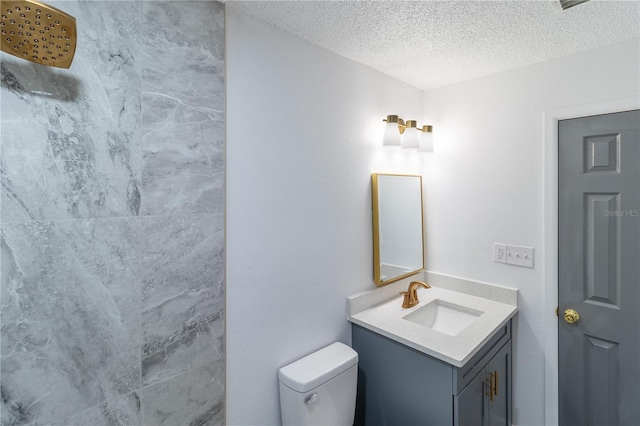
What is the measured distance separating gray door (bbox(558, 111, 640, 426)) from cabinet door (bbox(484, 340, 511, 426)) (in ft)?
0.90

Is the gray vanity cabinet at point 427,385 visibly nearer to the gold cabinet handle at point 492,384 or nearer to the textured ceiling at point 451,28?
the gold cabinet handle at point 492,384

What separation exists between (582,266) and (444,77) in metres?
A: 1.40

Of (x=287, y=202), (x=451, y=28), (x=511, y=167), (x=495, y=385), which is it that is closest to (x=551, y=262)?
(x=511, y=167)

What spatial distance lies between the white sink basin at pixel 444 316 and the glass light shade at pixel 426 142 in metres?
1.04

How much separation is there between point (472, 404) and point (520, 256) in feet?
3.05

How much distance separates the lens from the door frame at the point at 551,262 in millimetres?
1736

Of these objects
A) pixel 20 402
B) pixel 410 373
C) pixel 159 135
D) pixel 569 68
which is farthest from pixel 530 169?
pixel 20 402

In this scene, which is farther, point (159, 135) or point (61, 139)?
point (159, 135)

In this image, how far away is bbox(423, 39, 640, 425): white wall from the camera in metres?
1.65

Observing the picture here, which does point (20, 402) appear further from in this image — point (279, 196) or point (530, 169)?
point (530, 169)

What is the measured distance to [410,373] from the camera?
1479mm

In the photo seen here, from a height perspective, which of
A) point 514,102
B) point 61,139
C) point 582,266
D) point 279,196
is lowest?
point 582,266

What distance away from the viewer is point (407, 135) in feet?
6.56

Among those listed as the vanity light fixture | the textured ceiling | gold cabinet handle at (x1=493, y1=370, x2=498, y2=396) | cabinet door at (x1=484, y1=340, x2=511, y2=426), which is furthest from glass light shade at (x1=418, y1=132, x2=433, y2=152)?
gold cabinet handle at (x1=493, y1=370, x2=498, y2=396)
